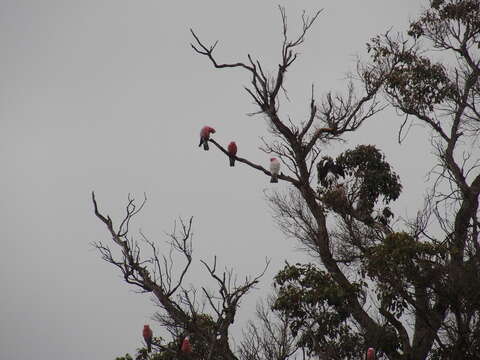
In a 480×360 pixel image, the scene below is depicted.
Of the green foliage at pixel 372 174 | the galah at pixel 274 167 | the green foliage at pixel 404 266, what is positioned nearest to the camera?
the green foliage at pixel 404 266

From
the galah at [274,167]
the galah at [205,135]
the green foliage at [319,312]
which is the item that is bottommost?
the green foliage at [319,312]

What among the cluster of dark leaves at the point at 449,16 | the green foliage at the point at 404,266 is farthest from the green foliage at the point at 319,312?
the cluster of dark leaves at the point at 449,16

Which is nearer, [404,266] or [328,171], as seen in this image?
[404,266]

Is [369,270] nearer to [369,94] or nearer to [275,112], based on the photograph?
[275,112]

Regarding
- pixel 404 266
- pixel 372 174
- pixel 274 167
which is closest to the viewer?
pixel 404 266

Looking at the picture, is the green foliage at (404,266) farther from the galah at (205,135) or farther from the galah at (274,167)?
the galah at (205,135)

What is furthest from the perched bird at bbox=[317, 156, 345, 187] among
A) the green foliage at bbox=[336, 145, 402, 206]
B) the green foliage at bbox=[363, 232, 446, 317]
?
the green foliage at bbox=[363, 232, 446, 317]

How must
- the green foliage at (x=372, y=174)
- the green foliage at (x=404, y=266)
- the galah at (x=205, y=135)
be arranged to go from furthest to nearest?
the green foliage at (x=372, y=174), the galah at (x=205, y=135), the green foliage at (x=404, y=266)

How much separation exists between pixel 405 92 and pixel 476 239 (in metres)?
4.59

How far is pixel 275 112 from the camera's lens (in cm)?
932

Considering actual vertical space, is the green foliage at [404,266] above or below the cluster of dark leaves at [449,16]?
→ below

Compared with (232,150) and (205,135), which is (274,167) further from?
(205,135)

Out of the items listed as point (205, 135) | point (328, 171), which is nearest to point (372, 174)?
point (328, 171)

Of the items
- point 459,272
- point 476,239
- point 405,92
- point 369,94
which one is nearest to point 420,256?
point 459,272
